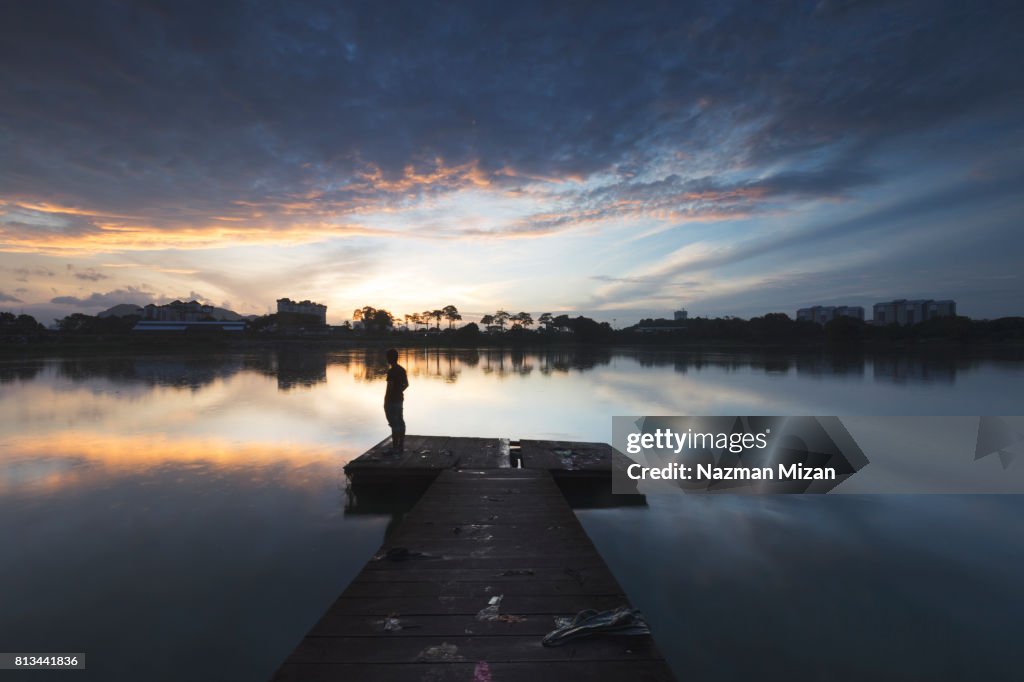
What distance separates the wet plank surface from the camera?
10.5ft

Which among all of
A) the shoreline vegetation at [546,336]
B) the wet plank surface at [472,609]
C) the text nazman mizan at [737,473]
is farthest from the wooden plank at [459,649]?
the shoreline vegetation at [546,336]

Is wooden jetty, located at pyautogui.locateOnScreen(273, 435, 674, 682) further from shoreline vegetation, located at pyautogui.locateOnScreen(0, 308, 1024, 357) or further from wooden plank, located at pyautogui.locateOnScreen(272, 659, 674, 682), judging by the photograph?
shoreline vegetation, located at pyautogui.locateOnScreen(0, 308, 1024, 357)

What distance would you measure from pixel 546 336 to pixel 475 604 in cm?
12519

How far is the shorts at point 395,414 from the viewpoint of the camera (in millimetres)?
9539

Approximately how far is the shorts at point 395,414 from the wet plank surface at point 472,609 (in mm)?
3505

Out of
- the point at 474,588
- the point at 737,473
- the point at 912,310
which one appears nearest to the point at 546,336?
the point at 737,473

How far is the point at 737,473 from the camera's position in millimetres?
10242

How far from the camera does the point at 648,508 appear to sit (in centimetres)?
891

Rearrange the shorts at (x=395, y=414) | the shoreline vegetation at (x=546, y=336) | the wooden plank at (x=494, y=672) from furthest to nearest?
the shoreline vegetation at (x=546, y=336) < the shorts at (x=395, y=414) < the wooden plank at (x=494, y=672)

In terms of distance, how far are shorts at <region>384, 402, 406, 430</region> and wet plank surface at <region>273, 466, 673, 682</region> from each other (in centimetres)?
350

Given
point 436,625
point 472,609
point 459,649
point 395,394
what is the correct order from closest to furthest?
point 459,649, point 436,625, point 472,609, point 395,394

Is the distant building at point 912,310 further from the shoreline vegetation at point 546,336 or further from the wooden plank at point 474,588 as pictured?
the wooden plank at point 474,588

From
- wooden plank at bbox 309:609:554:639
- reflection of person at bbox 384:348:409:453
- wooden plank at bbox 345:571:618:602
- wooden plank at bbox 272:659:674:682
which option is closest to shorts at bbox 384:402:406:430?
reflection of person at bbox 384:348:409:453

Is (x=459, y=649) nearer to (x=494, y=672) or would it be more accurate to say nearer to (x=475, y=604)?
(x=494, y=672)
